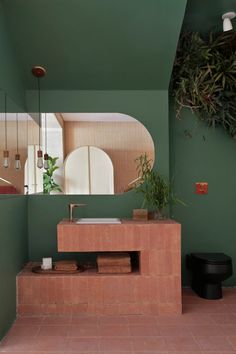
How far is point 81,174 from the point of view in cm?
359

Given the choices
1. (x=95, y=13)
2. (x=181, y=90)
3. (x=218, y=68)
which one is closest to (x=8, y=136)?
(x=95, y=13)

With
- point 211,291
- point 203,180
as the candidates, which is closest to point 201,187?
point 203,180

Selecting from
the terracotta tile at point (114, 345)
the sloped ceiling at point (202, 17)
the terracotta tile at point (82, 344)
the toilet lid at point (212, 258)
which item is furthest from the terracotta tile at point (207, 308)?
the sloped ceiling at point (202, 17)

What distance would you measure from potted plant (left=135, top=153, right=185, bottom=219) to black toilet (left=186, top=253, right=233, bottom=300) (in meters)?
0.63

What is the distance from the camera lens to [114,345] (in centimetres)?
249

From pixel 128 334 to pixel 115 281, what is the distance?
51cm

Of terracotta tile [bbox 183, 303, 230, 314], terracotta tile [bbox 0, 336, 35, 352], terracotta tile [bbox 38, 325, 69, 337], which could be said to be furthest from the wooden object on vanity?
terracotta tile [bbox 0, 336, 35, 352]

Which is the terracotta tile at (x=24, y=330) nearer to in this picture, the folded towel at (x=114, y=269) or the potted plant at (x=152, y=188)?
the folded towel at (x=114, y=269)

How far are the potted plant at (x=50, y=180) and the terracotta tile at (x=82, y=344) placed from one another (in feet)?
5.12

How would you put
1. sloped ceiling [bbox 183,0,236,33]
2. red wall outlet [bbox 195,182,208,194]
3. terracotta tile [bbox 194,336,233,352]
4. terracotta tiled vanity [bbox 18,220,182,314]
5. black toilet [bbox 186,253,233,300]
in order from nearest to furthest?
terracotta tile [bbox 194,336,233,352] → terracotta tiled vanity [bbox 18,220,182,314] → black toilet [bbox 186,253,233,300] → sloped ceiling [bbox 183,0,236,33] → red wall outlet [bbox 195,182,208,194]

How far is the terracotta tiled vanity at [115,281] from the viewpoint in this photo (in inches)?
120

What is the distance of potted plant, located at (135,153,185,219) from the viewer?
335cm

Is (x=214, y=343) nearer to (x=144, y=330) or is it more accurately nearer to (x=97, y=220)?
(x=144, y=330)

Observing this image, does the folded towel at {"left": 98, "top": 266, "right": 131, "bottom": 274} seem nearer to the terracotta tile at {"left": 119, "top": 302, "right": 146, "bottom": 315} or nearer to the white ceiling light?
the terracotta tile at {"left": 119, "top": 302, "right": 146, "bottom": 315}
